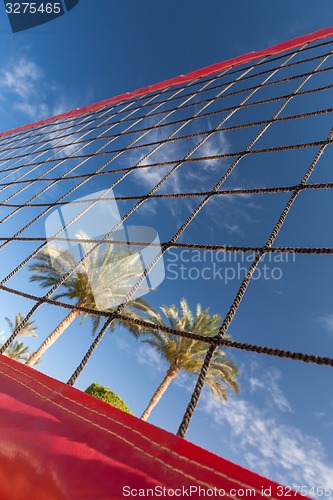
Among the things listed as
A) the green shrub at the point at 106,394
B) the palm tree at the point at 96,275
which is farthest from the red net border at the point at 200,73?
the green shrub at the point at 106,394

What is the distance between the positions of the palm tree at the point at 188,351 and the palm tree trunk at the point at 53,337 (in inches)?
89.9

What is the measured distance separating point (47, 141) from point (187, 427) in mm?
5526

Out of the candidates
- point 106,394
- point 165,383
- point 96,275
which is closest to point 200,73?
point 96,275

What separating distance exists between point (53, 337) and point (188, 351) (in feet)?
12.0

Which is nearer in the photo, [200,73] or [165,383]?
[200,73]

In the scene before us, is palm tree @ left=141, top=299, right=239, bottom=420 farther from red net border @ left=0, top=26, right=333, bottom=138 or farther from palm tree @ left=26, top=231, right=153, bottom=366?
red net border @ left=0, top=26, right=333, bottom=138

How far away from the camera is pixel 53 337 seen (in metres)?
8.91

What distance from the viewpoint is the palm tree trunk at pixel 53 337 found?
8.47 m

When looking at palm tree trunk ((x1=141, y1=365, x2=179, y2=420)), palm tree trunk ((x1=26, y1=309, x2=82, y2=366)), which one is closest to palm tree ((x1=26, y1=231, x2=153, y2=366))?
palm tree trunk ((x1=26, y1=309, x2=82, y2=366))

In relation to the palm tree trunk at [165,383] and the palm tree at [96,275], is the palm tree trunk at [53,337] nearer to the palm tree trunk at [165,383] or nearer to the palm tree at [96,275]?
the palm tree at [96,275]

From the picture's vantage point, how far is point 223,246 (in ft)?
5.24

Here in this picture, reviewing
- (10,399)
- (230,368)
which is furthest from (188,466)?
(230,368)

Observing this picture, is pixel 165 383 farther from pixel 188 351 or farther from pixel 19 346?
pixel 19 346

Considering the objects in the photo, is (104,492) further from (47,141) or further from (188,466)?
(47,141)
